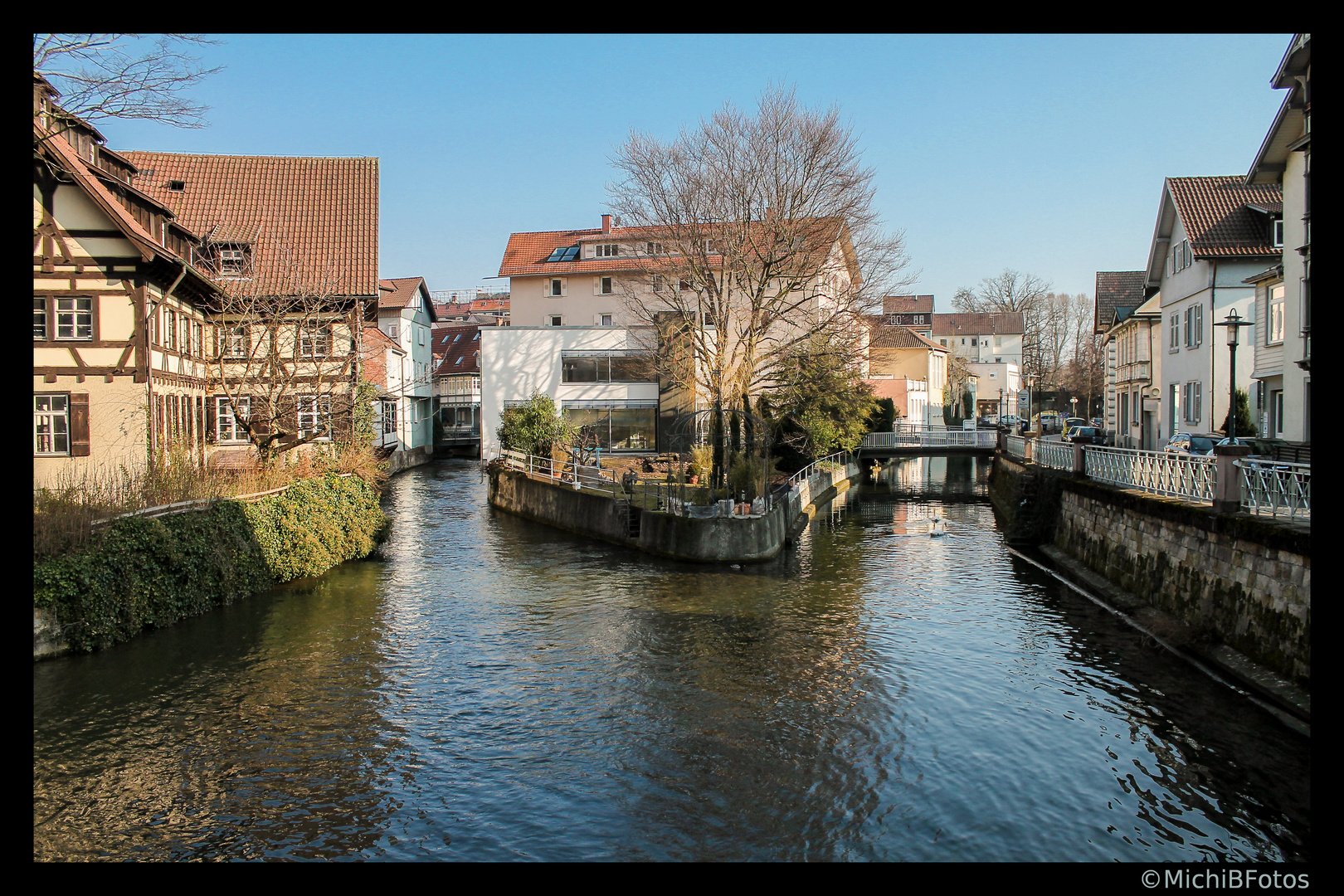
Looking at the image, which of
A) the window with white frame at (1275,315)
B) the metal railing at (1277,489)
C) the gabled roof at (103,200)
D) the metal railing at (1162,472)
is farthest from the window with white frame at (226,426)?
the window with white frame at (1275,315)

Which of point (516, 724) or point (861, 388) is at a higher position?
point (861, 388)

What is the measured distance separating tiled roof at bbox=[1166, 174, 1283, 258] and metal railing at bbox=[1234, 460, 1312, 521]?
20.9 meters

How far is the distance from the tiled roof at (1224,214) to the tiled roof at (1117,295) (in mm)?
16519

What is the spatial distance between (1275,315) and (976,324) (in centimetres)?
9331

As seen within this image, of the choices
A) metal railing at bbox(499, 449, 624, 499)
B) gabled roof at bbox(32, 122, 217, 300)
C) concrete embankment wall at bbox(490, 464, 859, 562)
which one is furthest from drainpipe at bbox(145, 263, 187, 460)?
metal railing at bbox(499, 449, 624, 499)

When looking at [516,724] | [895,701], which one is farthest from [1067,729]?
[516,724]

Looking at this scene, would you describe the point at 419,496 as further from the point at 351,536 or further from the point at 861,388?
the point at 861,388

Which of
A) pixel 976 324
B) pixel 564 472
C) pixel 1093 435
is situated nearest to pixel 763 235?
pixel 564 472

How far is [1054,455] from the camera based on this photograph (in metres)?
27.3

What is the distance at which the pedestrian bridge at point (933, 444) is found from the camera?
47.9 metres

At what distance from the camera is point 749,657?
563 inches

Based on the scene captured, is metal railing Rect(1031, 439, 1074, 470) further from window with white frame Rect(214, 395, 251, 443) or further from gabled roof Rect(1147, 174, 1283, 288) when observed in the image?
window with white frame Rect(214, 395, 251, 443)

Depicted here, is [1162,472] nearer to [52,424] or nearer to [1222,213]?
[1222,213]
